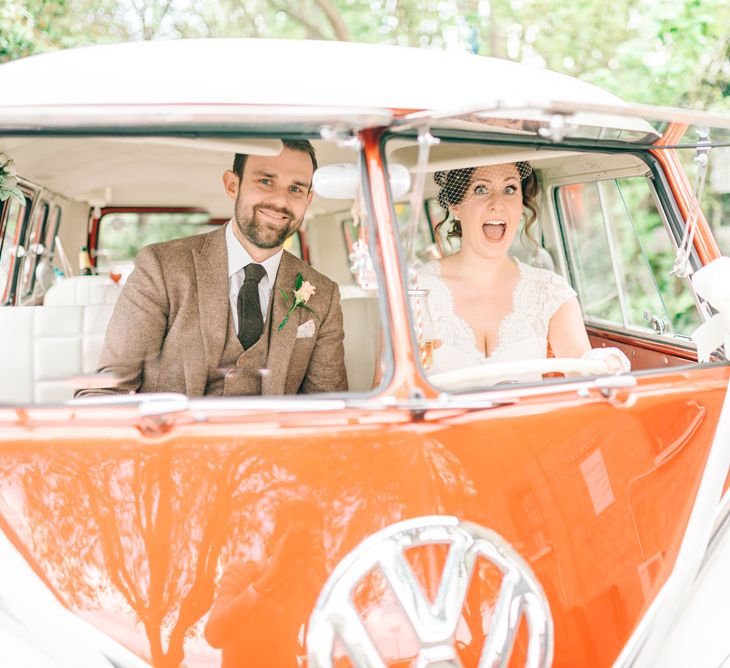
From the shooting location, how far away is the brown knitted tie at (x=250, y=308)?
269 centimetres

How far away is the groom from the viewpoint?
2588mm

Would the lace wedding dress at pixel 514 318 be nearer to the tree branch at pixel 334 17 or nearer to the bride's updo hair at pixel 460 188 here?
the bride's updo hair at pixel 460 188

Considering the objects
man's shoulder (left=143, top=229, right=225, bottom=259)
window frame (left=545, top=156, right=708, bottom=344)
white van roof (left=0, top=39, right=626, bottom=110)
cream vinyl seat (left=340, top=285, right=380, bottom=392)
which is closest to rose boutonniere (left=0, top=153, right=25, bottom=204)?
white van roof (left=0, top=39, right=626, bottom=110)

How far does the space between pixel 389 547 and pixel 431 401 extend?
35 centimetres

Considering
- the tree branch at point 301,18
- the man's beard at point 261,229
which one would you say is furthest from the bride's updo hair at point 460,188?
the tree branch at point 301,18

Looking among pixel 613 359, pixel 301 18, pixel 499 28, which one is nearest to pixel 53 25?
pixel 301 18

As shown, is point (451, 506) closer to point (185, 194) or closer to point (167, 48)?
point (167, 48)

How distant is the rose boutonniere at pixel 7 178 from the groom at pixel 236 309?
59 cm

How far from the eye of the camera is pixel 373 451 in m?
1.86

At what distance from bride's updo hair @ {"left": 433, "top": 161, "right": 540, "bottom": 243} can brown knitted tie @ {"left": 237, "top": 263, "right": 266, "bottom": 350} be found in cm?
72

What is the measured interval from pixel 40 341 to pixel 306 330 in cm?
113

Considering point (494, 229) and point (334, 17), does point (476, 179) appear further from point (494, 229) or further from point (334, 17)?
point (334, 17)

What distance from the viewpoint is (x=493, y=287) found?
3062mm

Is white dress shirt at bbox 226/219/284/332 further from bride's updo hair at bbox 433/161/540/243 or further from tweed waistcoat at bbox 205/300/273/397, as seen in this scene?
bride's updo hair at bbox 433/161/540/243
